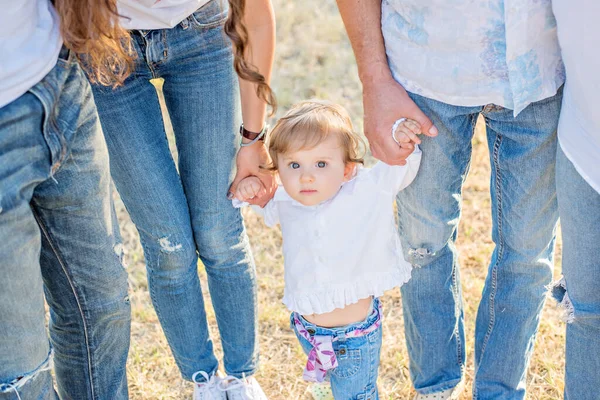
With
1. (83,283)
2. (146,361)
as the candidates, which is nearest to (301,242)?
(83,283)

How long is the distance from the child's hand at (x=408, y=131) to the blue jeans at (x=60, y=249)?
0.80 meters

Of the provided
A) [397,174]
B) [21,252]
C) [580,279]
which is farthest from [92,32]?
[580,279]

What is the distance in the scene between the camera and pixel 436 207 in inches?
91.2

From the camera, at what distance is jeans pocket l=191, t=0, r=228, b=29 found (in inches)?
88.6

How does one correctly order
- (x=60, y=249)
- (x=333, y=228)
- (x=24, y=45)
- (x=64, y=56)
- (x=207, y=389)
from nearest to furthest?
1. (x=24, y=45)
2. (x=64, y=56)
3. (x=60, y=249)
4. (x=333, y=228)
5. (x=207, y=389)

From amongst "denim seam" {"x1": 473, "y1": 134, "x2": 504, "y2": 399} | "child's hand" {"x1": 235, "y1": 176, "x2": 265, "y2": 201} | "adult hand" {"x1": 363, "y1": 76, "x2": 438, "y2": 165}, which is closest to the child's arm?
"child's hand" {"x1": 235, "y1": 176, "x2": 265, "y2": 201}

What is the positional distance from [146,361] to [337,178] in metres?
1.30

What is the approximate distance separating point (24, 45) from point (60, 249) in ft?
1.72

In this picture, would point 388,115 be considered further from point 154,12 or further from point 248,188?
point 154,12

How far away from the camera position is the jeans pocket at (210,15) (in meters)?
2.25

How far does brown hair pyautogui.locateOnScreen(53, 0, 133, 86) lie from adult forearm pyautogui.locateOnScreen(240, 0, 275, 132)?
1.42 ft

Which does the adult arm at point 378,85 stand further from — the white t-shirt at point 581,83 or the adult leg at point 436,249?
the white t-shirt at point 581,83

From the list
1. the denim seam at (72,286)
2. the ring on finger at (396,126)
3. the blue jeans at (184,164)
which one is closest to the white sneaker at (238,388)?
the blue jeans at (184,164)

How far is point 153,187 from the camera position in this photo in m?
2.27
